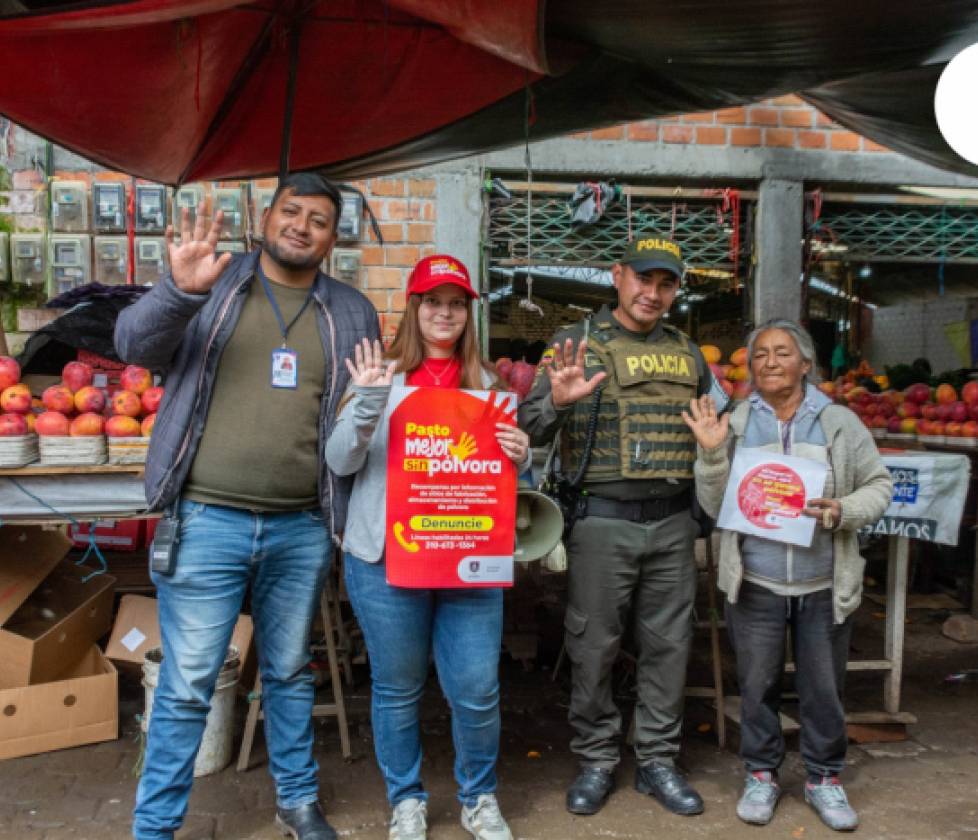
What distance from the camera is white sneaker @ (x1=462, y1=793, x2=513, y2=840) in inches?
121

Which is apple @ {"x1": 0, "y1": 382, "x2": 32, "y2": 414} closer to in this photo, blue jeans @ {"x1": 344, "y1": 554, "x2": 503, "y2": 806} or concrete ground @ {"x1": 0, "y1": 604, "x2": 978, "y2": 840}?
concrete ground @ {"x1": 0, "y1": 604, "x2": 978, "y2": 840}

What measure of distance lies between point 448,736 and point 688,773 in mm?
1157

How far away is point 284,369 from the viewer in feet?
9.72

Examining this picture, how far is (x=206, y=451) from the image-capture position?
292cm

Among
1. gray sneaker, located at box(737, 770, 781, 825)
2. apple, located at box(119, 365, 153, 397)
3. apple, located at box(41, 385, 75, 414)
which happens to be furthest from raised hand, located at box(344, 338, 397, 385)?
gray sneaker, located at box(737, 770, 781, 825)

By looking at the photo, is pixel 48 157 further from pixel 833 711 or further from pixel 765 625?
pixel 833 711

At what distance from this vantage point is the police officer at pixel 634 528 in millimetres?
3412

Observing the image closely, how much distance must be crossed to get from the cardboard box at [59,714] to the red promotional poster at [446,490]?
2.11 metres

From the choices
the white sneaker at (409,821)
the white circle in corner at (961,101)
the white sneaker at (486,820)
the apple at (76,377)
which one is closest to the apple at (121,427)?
the apple at (76,377)

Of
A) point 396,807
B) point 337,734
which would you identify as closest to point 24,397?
point 337,734

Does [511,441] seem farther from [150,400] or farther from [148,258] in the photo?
[148,258]

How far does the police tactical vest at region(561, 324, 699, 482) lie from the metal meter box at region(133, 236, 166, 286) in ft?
12.7

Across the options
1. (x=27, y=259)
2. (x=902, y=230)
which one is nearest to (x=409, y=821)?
(x=27, y=259)

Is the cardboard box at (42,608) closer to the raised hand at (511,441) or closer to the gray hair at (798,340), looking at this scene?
the raised hand at (511,441)
